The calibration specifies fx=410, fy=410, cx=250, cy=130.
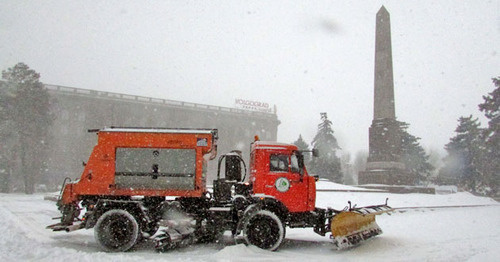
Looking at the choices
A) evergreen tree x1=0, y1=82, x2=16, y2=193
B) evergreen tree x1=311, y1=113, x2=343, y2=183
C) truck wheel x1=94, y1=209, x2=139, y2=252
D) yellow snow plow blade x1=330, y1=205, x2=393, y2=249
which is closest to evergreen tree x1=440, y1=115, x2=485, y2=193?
evergreen tree x1=311, y1=113, x2=343, y2=183

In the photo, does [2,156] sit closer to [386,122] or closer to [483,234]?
[386,122]

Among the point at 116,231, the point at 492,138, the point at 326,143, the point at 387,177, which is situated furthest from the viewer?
the point at 326,143

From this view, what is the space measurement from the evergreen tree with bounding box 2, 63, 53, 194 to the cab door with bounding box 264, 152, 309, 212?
43.4 meters

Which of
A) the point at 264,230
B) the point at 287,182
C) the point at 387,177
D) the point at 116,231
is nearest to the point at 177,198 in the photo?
the point at 116,231

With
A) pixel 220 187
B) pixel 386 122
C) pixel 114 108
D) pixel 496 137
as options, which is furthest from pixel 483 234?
pixel 114 108

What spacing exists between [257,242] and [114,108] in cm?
6469

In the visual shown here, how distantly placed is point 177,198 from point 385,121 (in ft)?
87.8

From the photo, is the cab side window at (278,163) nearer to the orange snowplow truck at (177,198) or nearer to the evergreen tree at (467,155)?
the orange snowplow truck at (177,198)

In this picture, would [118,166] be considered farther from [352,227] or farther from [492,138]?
[492,138]

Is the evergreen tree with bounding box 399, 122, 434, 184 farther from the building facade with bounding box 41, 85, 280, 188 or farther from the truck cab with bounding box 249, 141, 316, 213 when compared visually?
the truck cab with bounding box 249, 141, 316, 213

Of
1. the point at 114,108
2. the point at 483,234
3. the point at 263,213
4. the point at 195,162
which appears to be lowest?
the point at 483,234

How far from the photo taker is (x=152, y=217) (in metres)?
10.5

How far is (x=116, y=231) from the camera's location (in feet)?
33.1

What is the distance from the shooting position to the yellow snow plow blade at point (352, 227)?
995 cm
